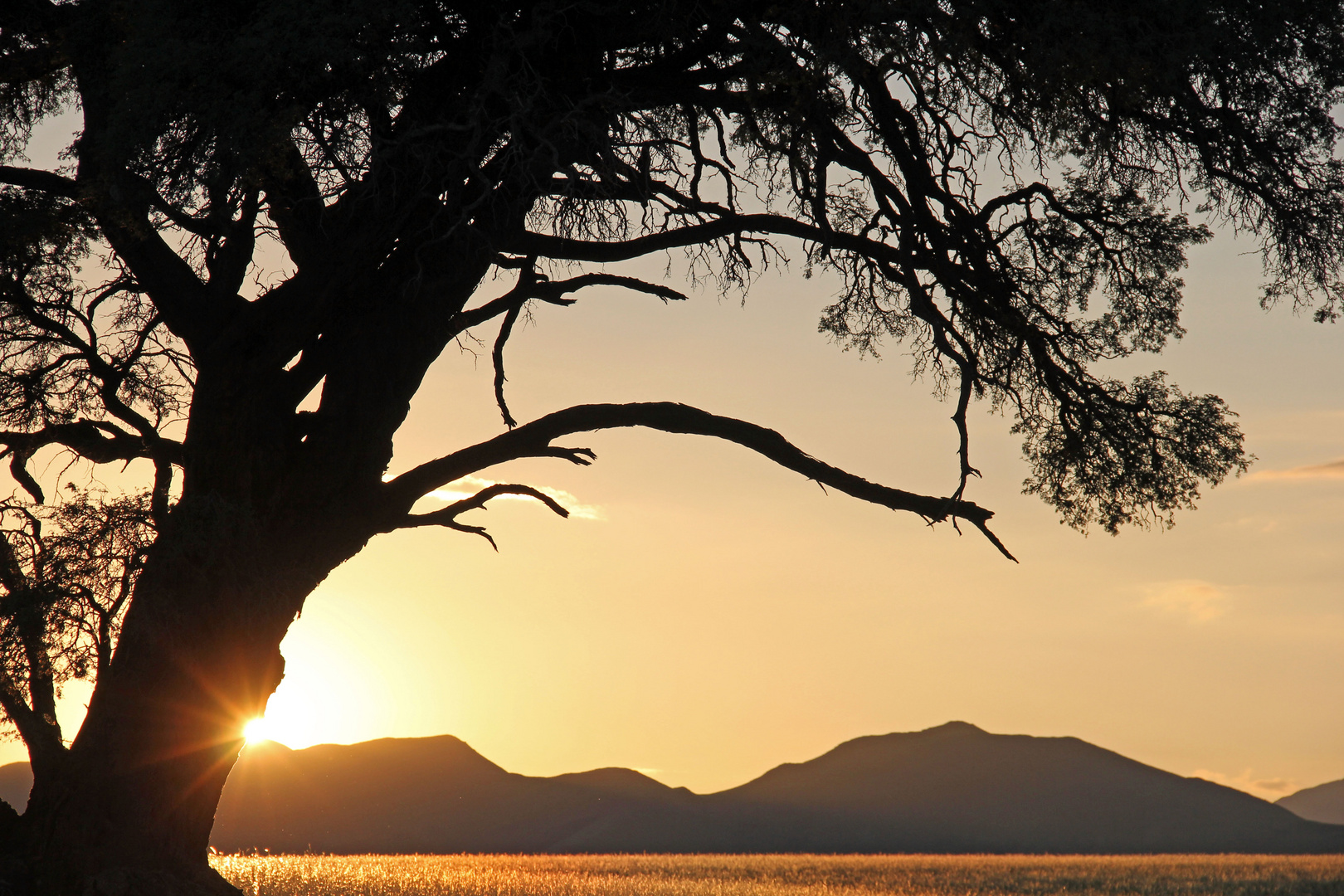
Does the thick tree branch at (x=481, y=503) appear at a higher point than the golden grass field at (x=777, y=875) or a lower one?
higher

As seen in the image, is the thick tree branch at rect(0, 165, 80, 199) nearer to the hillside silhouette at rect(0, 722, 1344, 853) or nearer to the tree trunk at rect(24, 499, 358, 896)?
the tree trunk at rect(24, 499, 358, 896)

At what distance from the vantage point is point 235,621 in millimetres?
10109

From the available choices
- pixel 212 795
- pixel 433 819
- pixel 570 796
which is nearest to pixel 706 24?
pixel 212 795

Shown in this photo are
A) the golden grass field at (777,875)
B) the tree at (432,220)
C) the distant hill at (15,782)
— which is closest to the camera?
the tree at (432,220)

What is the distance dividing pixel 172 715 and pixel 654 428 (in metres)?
A: 5.39

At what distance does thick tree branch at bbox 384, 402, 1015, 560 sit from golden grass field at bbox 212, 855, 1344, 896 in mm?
9848

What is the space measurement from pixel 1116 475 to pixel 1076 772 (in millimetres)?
196367

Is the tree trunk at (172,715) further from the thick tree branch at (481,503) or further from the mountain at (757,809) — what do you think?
the mountain at (757,809)

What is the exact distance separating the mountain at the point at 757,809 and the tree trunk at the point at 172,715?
359ft

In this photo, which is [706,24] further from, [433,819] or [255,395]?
[433,819]

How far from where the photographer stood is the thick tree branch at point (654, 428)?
11.4 meters

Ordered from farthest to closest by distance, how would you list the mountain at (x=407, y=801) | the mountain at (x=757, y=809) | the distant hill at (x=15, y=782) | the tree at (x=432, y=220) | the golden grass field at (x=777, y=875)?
1. the distant hill at (x=15, y=782)
2. the mountain at (x=757, y=809)
3. the mountain at (x=407, y=801)
4. the golden grass field at (x=777, y=875)
5. the tree at (x=432, y=220)

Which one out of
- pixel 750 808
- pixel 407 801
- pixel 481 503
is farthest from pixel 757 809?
pixel 481 503

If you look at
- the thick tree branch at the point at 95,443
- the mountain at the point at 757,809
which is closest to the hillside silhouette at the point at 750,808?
the mountain at the point at 757,809
